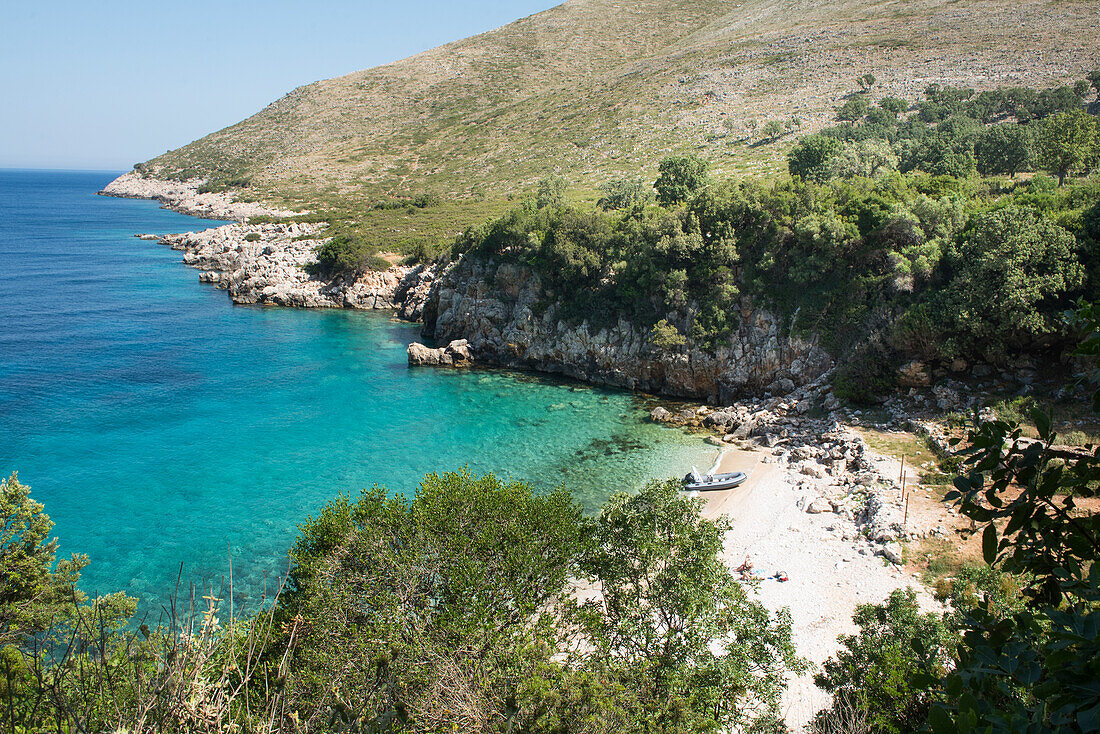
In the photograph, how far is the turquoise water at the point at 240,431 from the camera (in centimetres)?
2616

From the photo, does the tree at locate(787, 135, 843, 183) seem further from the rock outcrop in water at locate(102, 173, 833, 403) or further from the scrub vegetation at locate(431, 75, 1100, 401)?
the rock outcrop in water at locate(102, 173, 833, 403)

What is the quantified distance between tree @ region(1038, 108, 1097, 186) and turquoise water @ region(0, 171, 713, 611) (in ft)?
111

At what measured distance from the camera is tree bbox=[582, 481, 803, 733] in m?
12.5

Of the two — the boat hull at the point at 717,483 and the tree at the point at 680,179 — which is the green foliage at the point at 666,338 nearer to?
the boat hull at the point at 717,483

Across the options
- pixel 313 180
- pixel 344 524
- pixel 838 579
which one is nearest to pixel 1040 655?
pixel 344 524

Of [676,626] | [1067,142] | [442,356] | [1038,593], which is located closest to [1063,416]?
[676,626]

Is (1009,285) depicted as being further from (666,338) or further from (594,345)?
(594,345)

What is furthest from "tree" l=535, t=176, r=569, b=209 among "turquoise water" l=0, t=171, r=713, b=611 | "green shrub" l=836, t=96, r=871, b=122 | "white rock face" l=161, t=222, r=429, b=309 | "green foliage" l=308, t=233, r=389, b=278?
"green shrub" l=836, t=96, r=871, b=122

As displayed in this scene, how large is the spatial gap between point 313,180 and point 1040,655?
133804 mm

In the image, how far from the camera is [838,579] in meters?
20.8

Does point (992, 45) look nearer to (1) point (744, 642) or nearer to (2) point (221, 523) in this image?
(1) point (744, 642)

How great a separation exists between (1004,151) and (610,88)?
7384 cm

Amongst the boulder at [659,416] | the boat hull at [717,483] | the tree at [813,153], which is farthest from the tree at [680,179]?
the boat hull at [717,483]

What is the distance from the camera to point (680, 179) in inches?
1969
